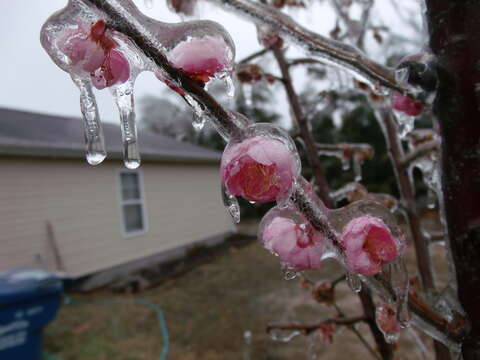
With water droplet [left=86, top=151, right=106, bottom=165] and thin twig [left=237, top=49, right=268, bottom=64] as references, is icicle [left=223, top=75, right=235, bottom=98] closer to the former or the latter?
water droplet [left=86, top=151, right=106, bottom=165]

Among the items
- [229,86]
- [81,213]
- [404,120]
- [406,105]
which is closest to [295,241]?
[229,86]

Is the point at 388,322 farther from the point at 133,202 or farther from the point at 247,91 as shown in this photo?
the point at 133,202

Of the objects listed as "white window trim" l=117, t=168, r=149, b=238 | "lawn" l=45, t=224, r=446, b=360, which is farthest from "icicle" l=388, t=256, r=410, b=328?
"white window trim" l=117, t=168, r=149, b=238

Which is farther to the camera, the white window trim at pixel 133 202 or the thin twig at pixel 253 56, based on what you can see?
the white window trim at pixel 133 202

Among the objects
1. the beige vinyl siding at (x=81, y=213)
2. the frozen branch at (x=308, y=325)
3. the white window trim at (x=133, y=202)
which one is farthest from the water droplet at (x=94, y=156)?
the white window trim at (x=133, y=202)

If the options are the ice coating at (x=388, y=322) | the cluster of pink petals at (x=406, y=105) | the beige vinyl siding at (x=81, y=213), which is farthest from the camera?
the beige vinyl siding at (x=81, y=213)

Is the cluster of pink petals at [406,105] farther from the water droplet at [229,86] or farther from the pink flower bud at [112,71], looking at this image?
the pink flower bud at [112,71]
